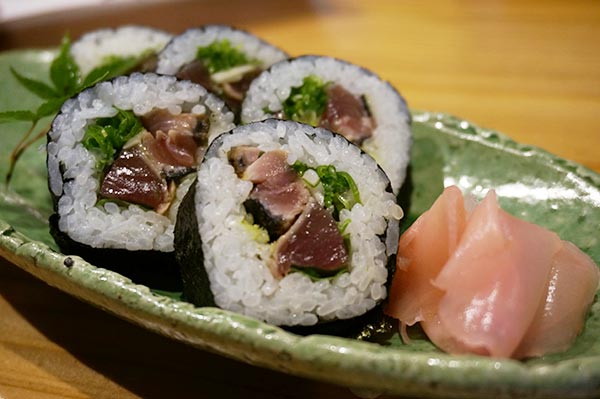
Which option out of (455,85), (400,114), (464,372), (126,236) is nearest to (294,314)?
(464,372)

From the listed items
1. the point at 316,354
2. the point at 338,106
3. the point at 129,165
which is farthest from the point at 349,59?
the point at 316,354

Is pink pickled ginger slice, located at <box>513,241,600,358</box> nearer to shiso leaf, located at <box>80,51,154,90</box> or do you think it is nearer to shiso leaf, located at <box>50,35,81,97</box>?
shiso leaf, located at <box>80,51,154,90</box>

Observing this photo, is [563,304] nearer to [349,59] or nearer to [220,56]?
[220,56]

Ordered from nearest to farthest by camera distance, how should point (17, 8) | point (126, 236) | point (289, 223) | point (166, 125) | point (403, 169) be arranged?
point (289, 223) → point (126, 236) → point (166, 125) → point (403, 169) → point (17, 8)

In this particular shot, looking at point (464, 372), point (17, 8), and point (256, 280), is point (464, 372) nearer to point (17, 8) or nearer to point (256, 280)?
point (256, 280)

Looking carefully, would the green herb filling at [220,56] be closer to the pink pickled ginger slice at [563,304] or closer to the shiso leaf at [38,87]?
the shiso leaf at [38,87]

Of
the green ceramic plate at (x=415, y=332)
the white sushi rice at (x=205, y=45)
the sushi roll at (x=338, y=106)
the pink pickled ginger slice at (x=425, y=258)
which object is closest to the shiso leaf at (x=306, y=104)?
the sushi roll at (x=338, y=106)

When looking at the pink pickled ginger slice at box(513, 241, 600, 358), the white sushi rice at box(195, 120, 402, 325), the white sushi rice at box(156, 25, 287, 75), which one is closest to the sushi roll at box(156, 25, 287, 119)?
the white sushi rice at box(156, 25, 287, 75)
